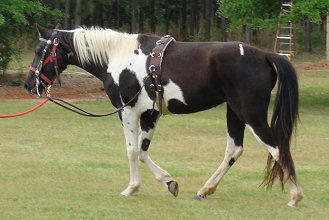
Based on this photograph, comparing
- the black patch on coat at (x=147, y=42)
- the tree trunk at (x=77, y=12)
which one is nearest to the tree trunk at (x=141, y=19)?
the tree trunk at (x=77, y=12)

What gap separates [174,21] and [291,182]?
128 ft

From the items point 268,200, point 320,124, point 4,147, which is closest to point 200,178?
point 268,200

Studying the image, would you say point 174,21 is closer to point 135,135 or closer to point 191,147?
point 191,147

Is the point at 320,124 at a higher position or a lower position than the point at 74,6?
lower

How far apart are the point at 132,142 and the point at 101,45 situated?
119 centimetres

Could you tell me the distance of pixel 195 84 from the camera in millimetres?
7488

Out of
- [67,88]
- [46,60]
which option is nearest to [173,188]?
[46,60]

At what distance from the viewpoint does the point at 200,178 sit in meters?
9.04

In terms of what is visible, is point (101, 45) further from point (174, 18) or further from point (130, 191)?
point (174, 18)

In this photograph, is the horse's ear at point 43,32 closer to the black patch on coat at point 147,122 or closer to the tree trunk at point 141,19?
the black patch on coat at point 147,122

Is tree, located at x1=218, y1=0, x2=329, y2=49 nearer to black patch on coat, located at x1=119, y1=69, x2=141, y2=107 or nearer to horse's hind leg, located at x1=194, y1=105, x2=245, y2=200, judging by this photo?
horse's hind leg, located at x1=194, y1=105, x2=245, y2=200

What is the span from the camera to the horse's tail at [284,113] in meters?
7.19

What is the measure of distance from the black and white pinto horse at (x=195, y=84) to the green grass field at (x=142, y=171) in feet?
1.35

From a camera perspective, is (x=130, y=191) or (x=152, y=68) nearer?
(x=152, y=68)
